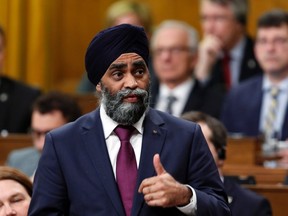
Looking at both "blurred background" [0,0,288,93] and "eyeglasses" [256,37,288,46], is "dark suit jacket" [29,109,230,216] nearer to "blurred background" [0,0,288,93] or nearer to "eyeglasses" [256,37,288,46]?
"eyeglasses" [256,37,288,46]

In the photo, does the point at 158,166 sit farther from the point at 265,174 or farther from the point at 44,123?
the point at 44,123

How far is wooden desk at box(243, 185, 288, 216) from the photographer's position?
4.60 meters

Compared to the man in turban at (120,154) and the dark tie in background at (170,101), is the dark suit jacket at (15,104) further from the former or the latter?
the man in turban at (120,154)

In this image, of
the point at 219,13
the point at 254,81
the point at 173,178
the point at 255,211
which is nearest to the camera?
the point at 173,178

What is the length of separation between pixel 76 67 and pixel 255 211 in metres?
4.05

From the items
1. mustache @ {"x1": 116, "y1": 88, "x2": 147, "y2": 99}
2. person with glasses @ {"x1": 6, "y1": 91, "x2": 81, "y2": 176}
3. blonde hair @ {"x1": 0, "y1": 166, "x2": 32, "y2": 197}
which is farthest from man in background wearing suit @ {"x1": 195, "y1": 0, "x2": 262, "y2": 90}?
mustache @ {"x1": 116, "y1": 88, "x2": 147, "y2": 99}

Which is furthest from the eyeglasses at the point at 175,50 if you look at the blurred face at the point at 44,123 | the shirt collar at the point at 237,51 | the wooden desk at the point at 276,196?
the wooden desk at the point at 276,196

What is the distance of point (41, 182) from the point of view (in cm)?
327

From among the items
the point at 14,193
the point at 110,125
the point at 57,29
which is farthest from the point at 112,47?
the point at 57,29

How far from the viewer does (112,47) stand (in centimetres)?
327

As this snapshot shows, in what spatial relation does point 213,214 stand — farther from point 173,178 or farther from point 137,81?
point 137,81

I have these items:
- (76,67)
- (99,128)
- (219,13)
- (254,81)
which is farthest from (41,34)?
(99,128)

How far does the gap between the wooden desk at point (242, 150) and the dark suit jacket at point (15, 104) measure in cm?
153

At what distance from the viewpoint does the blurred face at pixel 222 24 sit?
6.85m
